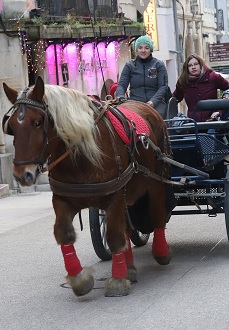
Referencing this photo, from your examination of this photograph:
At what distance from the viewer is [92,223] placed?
9.45 m

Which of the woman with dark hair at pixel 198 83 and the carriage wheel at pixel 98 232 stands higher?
the woman with dark hair at pixel 198 83

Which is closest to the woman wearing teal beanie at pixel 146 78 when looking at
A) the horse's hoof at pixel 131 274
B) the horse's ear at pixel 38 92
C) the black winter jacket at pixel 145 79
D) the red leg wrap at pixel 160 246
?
the black winter jacket at pixel 145 79

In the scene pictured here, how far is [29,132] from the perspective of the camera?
7.39 metres

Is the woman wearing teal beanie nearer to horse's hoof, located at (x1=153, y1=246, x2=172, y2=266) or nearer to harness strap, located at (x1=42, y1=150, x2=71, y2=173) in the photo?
horse's hoof, located at (x1=153, y1=246, x2=172, y2=266)

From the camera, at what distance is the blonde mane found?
7.55 meters

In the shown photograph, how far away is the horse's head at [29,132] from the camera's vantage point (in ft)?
24.2

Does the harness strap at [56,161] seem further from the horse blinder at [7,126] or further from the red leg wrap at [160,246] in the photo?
the red leg wrap at [160,246]

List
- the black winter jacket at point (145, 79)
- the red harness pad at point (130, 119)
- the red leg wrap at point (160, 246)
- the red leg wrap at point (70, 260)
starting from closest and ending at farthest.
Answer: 1. the red leg wrap at point (70, 260)
2. the red harness pad at point (130, 119)
3. the red leg wrap at point (160, 246)
4. the black winter jacket at point (145, 79)

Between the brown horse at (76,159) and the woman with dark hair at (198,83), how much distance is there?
233 centimetres

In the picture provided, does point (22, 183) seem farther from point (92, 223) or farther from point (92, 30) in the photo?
point (92, 30)

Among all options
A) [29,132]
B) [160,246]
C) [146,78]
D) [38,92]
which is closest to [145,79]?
[146,78]

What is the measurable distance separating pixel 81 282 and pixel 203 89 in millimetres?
3574

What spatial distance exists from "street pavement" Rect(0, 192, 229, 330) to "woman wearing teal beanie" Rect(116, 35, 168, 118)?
1688mm

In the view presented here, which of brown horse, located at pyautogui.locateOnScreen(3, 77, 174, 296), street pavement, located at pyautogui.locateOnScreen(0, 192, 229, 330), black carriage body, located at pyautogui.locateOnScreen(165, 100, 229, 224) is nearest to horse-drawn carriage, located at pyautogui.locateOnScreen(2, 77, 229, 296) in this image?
brown horse, located at pyautogui.locateOnScreen(3, 77, 174, 296)
